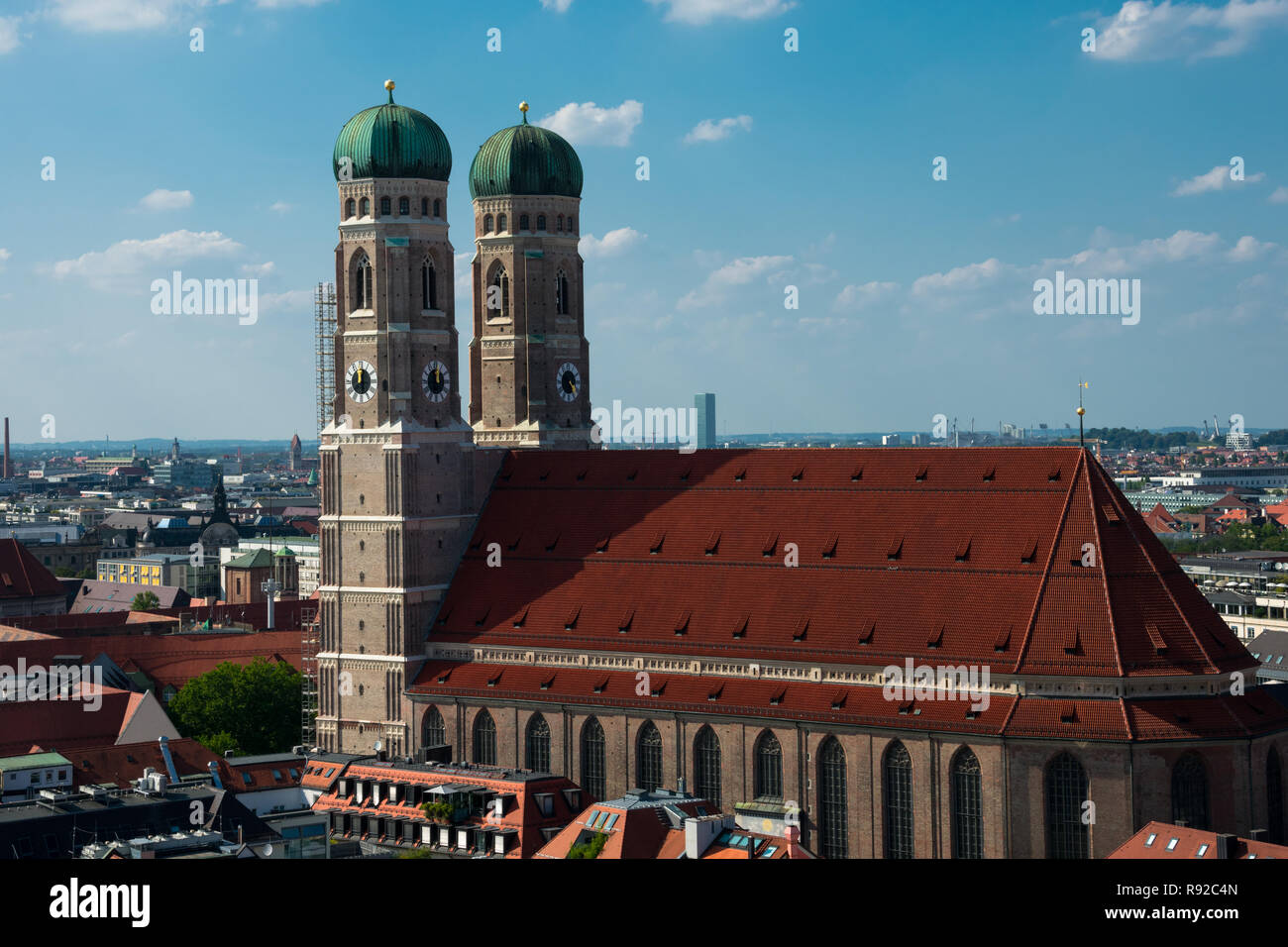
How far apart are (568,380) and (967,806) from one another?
40630mm

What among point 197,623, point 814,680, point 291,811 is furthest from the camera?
point 197,623

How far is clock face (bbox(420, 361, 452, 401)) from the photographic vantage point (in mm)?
95938

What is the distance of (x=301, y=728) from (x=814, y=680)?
38.0 m

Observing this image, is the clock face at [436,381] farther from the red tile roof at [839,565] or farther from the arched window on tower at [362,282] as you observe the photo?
the red tile roof at [839,565]

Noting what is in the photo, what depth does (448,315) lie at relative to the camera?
96938 mm

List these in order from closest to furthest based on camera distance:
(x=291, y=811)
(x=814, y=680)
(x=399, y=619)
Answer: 1. (x=814, y=680)
2. (x=291, y=811)
3. (x=399, y=619)

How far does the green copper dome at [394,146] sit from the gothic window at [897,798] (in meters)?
41.1

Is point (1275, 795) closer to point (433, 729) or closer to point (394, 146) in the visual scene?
point (433, 729)

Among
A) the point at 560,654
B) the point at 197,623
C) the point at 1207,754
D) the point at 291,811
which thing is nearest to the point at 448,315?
the point at 560,654

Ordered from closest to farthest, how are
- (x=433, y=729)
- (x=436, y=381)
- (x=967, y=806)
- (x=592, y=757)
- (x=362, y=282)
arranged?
(x=967, y=806) → (x=592, y=757) → (x=433, y=729) → (x=362, y=282) → (x=436, y=381)

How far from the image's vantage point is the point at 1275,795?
246 feet

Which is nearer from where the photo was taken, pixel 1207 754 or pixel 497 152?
pixel 1207 754

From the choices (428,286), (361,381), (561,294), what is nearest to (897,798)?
(361,381)
